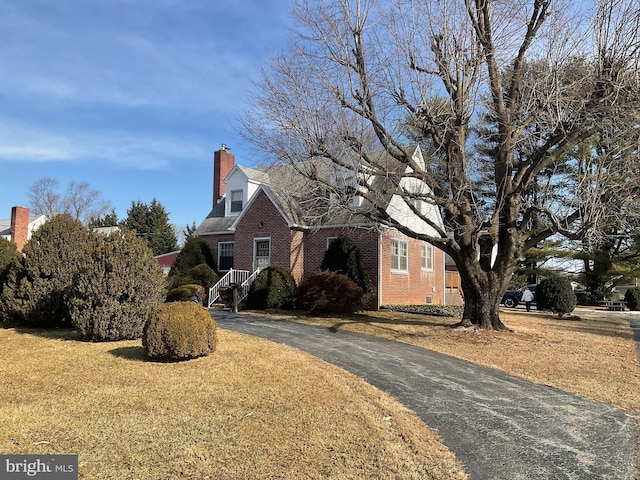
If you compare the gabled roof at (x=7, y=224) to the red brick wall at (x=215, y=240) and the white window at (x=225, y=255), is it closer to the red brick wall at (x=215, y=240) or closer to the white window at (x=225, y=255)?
the red brick wall at (x=215, y=240)

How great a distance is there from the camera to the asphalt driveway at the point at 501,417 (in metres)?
4.55

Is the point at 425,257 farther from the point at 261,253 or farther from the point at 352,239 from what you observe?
the point at 261,253

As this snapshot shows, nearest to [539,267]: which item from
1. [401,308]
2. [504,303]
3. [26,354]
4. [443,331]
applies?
[504,303]

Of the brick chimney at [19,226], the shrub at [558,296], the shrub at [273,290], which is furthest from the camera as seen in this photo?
the brick chimney at [19,226]

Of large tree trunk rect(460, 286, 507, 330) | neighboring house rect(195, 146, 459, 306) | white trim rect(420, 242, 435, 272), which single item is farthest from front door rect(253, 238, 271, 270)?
large tree trunk rect(460, 286, 507, 330)

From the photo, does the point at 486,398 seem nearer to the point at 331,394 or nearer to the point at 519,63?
the point at 331,394

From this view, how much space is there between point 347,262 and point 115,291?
1059cm

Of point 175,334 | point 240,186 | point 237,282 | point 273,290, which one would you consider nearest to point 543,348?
point 175,334

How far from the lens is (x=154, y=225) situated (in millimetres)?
49312

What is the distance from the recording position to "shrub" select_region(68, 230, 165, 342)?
32.1 feet

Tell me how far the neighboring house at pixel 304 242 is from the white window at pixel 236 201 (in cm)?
26

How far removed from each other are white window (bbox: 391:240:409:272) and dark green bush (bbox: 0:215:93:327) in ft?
41.4

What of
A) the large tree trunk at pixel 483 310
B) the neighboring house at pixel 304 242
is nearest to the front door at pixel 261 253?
the neighboring house at pixel 304 242

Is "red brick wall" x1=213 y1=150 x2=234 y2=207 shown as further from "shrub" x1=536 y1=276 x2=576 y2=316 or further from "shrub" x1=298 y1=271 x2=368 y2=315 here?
"shrub" x1=536 y1=276 x2=576 y2=316
